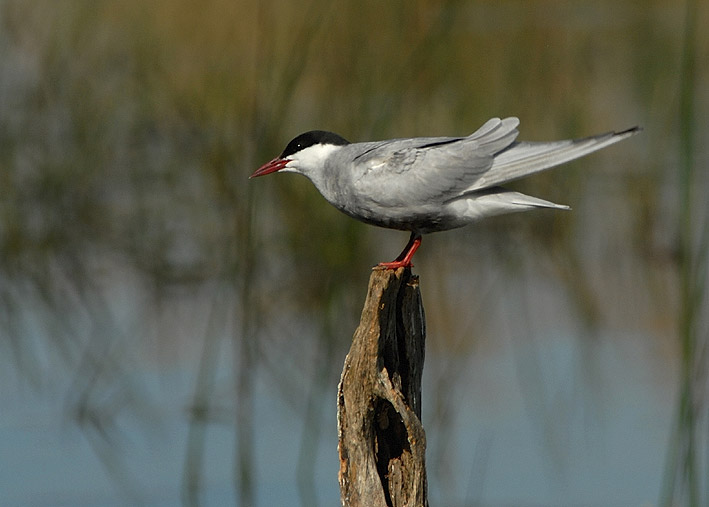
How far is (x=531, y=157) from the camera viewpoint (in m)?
3.64

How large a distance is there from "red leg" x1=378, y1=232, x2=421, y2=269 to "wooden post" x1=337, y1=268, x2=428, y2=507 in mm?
67

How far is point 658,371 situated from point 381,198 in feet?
9.36

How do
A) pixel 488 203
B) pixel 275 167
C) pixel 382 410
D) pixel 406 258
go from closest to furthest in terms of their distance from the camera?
pixel 382 410, pixel 406 258, pixel 488 203, pixel 275 167

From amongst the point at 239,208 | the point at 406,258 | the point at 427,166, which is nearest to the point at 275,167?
the point at 427,166

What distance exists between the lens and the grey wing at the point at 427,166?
3723mm

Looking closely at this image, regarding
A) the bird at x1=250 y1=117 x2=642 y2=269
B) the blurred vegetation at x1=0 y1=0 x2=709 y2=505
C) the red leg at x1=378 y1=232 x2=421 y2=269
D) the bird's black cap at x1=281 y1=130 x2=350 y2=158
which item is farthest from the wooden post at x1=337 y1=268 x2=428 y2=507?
the blurred vegetation at x1=0 y1=0 x2=709 y2=505

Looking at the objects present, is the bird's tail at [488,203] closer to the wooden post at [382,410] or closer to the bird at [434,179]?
the bird at [434,179]

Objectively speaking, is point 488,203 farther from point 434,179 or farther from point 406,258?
point 406,258

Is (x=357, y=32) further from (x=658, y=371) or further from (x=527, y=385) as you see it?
(x=658, y=371)

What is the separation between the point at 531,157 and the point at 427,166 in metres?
0.36

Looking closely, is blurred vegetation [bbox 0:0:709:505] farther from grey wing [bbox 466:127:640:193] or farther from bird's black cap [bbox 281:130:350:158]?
grey wing [bbox 466:127:640:193]

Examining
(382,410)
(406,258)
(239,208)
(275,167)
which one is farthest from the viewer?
(239,208)

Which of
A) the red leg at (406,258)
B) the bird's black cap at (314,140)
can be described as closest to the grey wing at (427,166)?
the red leg at (406,258)

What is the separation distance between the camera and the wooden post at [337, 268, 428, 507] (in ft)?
10.5
